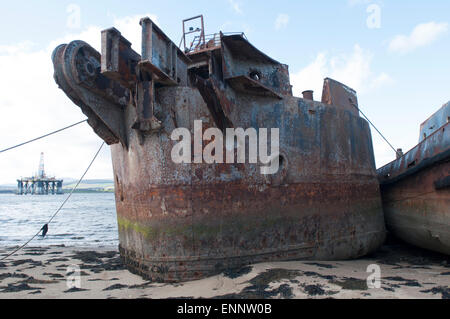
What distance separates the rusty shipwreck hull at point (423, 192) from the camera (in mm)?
6410

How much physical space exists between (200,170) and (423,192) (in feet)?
17.7

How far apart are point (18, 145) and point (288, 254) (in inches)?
216

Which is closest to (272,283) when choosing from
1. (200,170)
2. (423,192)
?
(200,170)

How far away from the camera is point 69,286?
591 cm

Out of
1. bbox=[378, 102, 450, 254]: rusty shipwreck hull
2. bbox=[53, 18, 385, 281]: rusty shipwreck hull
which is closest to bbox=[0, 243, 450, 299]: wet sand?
bbox=[53, 18, 385, 281]: rusty shipwreck hull

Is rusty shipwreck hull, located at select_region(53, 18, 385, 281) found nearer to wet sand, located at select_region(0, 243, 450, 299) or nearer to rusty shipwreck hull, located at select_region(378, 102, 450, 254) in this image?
wet sand, located at select_region(0, 243, 450, 299)

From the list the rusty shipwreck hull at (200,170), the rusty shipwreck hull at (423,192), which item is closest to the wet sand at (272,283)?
the rusty shipwreck hull at (200,170)

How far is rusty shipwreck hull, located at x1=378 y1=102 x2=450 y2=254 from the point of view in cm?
641

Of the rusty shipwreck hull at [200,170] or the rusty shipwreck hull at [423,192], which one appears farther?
the rusty shipwreck hull at [423,192]

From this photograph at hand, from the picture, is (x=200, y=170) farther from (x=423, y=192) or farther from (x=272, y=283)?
(x=423, y=192)

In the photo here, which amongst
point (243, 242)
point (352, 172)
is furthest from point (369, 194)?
point (243, 242)

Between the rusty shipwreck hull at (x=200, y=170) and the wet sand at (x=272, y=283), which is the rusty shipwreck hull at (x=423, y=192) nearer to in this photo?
the wet sand at (x=272, y=283)

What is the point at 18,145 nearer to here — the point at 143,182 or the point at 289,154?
the point at 143,182

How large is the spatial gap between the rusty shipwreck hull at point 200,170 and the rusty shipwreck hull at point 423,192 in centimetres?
193
